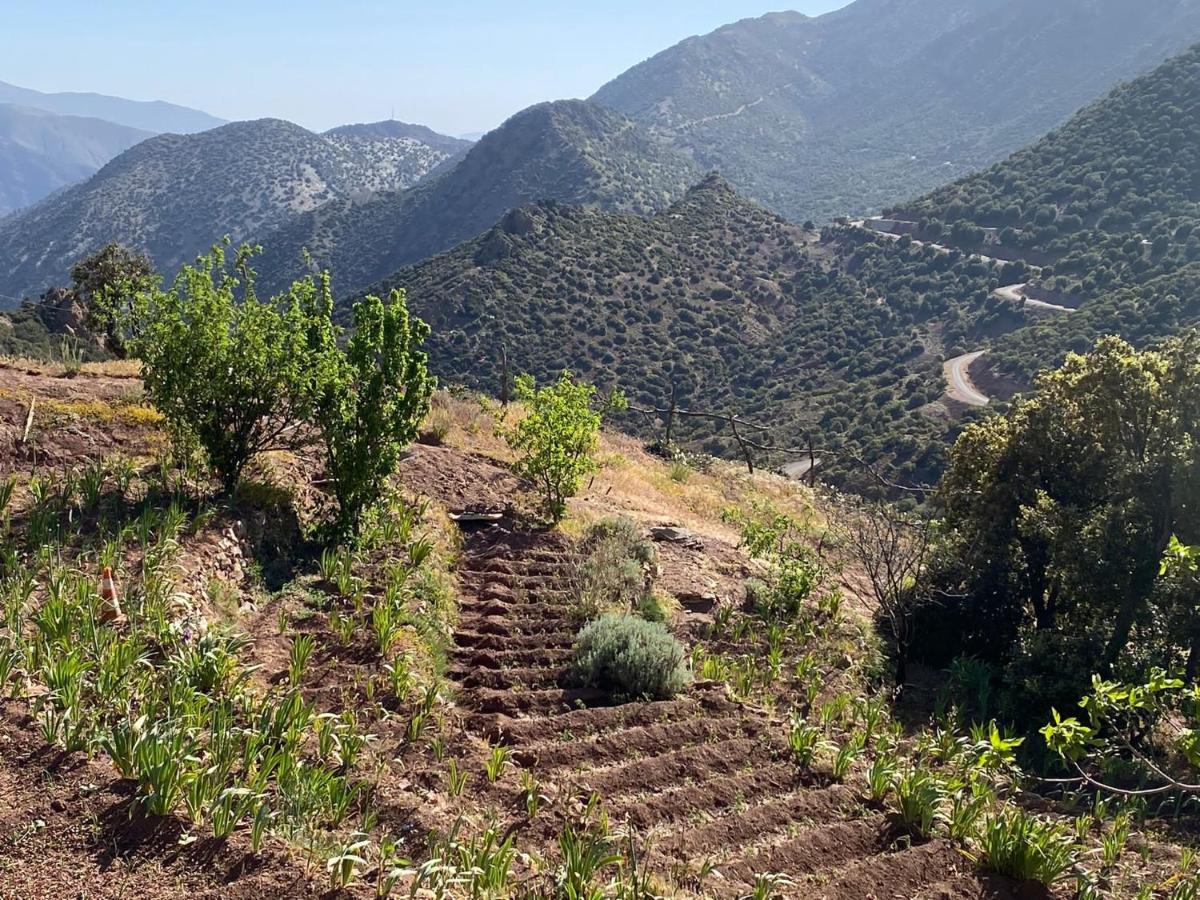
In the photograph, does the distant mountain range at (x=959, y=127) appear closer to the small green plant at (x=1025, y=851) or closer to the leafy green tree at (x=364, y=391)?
the leafy green tree at (x=364, y=391)

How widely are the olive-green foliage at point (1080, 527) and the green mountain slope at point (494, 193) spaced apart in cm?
8676

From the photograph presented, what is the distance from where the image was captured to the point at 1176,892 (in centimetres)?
439

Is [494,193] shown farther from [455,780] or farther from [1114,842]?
[1114,842]

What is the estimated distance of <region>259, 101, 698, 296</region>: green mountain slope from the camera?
98.0 m

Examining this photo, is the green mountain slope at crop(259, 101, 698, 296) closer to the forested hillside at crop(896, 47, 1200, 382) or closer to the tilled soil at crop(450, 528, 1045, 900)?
the forested hillside at crop(896, 47, 1200, 382)

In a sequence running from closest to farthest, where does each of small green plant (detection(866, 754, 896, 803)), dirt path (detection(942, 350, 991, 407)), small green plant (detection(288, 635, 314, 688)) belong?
small green plant (detection(866, 754, 896, 803)) → small green plant (detection(288, 635, 314, 688)) → dirt path (detection(942, 350, 991, 407))

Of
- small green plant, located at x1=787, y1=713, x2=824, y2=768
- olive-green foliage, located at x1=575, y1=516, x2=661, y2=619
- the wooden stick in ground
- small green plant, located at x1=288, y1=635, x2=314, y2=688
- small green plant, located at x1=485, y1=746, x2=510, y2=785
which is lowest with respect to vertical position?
small green plant, located at x1=787, y1=713, x2=824, y2=768

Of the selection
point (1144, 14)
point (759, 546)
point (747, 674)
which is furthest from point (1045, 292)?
point (1144, 14)

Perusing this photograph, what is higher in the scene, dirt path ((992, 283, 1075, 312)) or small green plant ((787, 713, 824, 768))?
dirt path ((992, 283, 1075, 312))

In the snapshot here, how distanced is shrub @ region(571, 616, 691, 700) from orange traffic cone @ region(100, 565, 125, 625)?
3.28 meters

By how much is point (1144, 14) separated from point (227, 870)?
9110 inches

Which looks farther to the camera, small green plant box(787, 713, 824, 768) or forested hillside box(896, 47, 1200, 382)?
forested hillside box(896, 47, 1200, 382)

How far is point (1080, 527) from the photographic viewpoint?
28.2ft

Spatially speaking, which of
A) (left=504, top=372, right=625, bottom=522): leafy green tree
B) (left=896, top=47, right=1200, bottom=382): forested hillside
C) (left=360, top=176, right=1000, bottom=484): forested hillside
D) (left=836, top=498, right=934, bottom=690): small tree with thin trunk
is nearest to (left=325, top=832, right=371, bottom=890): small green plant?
(left=836, top=498, right=934, bottom=690): small tree with thin trunk
